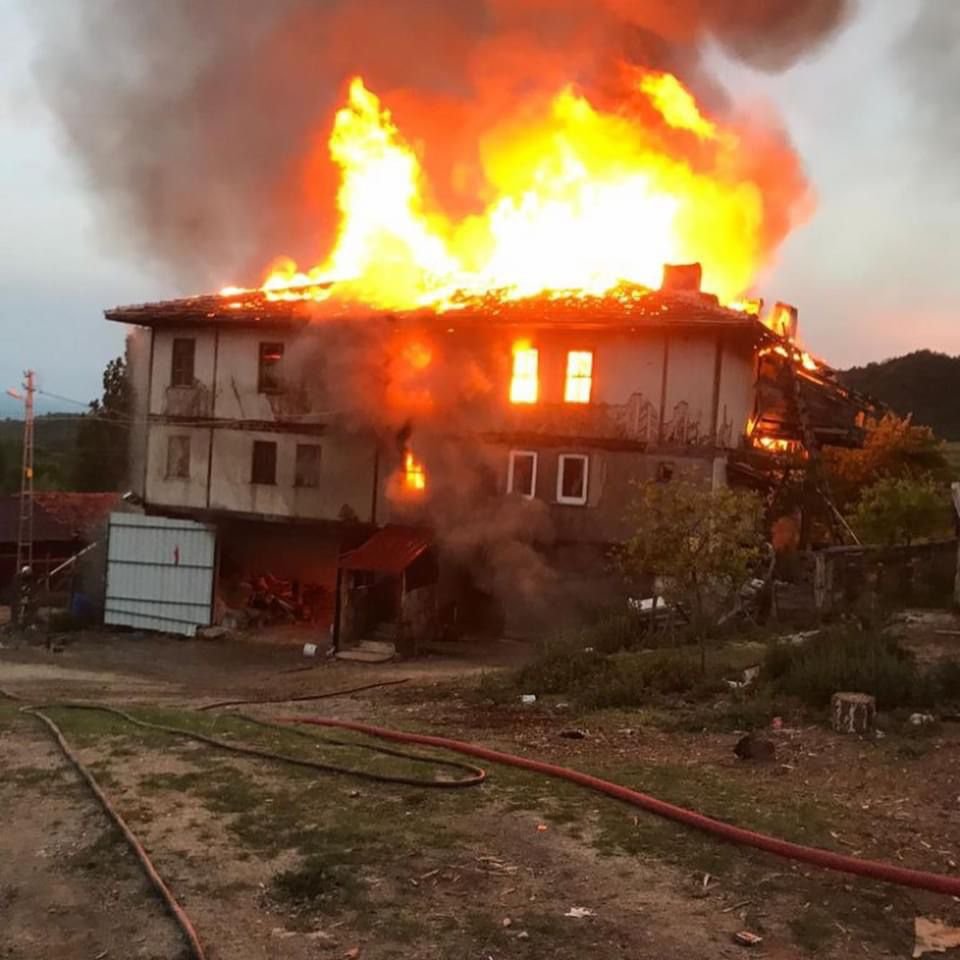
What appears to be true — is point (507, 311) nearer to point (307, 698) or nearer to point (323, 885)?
point (307, 698)

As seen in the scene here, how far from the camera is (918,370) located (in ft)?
243

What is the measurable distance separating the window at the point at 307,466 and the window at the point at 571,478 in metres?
6.66

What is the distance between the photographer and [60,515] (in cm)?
3709

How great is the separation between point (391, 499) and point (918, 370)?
206 feet

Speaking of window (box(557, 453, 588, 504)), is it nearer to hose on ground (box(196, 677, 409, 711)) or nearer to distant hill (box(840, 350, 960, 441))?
hose on ground (box(196, 677, 409, 711))

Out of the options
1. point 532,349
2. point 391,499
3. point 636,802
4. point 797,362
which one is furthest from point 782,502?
point 636,802

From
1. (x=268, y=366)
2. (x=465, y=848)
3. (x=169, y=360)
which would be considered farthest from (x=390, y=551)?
(x=465, y=848)

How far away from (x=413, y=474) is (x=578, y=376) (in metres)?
4.82

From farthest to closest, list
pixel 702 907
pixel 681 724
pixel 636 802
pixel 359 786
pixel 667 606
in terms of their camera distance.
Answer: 1. pixel 667 606
2. pixel 681 724
3. pixel 359 786
4. pixel 636 802
5. pixel 702 907

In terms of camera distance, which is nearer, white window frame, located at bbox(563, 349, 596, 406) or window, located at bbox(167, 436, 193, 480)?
white window frame, located at bbox(563, 349, 596, 406)

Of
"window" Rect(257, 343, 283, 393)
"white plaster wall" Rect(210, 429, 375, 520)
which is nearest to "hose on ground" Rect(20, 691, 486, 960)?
"white plaster wall" Rect(210, 429, 375, 520)

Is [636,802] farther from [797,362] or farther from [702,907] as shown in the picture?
[797,362]

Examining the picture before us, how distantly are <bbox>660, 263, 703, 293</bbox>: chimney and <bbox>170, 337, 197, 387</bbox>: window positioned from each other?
1315 centimetres

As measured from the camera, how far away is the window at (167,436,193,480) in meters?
26.6
